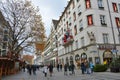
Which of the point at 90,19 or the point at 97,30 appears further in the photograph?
the point at 90,19

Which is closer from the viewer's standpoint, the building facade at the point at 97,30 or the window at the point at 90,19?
the building facade at the point at 97,30

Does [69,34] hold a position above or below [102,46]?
above

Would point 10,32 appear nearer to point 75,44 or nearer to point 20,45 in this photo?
point 20,45

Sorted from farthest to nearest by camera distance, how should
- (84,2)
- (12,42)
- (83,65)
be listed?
1. (84,2)
2. (12,42)
3. (83,65)

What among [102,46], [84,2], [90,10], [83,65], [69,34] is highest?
[84,2]

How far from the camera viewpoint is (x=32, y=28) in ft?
103

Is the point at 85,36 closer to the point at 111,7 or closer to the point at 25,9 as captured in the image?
the point at 111,7

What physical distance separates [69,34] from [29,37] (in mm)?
13619

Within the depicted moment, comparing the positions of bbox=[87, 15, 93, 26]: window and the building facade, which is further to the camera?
bbox=[87, 15, 93, 26]: window

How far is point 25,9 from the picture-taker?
30266 mm

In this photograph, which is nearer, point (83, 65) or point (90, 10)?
point (83, 65)

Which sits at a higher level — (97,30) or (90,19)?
(90,19)

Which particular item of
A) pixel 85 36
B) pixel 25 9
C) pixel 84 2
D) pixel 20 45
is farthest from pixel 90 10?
pixel 20 45

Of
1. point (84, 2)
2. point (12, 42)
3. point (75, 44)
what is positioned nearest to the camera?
point (12, 42)
